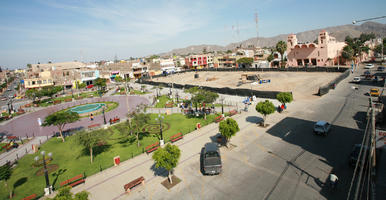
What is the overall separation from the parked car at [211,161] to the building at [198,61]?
381 feet

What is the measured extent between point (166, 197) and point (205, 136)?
1114 centimetres

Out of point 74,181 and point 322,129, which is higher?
point 322,129

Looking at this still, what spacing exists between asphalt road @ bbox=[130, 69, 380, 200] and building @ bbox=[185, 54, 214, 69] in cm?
10734

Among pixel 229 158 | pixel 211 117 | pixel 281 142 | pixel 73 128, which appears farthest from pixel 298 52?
pixel 73 128

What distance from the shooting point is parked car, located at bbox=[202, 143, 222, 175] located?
1565 cm

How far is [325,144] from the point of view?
19.2m

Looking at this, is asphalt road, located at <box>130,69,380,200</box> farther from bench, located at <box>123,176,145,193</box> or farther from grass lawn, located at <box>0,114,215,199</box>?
grass lawn, located at <box>0,114,215,199</box>

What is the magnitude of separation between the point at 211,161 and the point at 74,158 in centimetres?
1575

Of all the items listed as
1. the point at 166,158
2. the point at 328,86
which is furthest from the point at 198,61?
the point at 166,158

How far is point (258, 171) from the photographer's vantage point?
1581cm

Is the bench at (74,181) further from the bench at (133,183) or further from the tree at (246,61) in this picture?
the tree at (246,61)

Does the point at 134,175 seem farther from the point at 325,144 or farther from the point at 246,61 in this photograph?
the point at 246,61

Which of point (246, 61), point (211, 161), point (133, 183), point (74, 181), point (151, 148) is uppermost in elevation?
point (246, 61)

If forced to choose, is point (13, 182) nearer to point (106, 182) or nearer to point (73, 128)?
point (106, 182)
